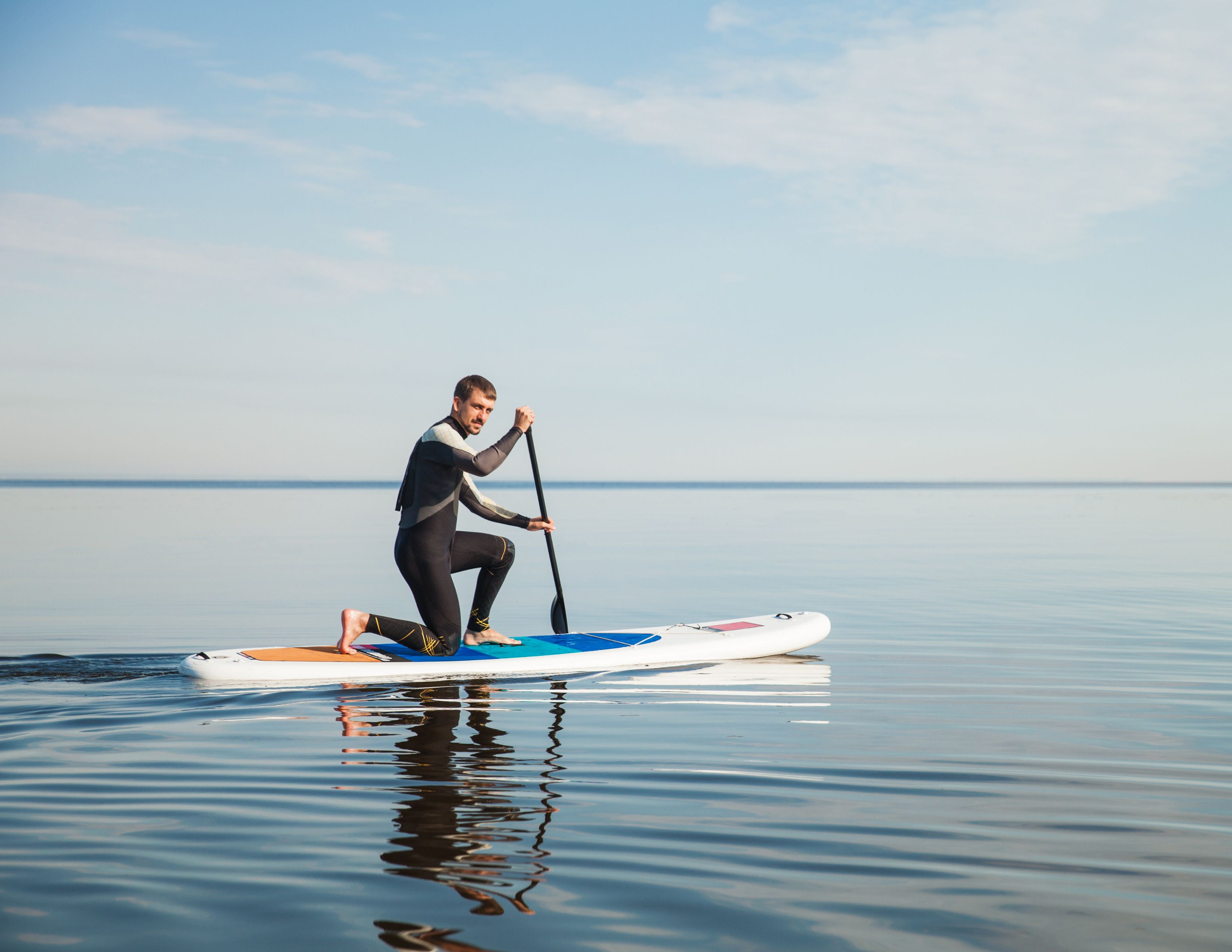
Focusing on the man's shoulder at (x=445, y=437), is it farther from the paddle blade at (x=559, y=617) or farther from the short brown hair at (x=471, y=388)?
the paddle blade at (x=559, y=617)

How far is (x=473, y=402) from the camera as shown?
7586mm

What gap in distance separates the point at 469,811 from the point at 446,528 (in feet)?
12.1

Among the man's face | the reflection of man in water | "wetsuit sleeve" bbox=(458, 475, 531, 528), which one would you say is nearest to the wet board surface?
"wetsuit sleeve" bbox=(458, 475, 531, 528)

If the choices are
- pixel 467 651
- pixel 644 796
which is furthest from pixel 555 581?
pixel 644 796

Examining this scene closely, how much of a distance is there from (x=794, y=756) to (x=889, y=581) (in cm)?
1171

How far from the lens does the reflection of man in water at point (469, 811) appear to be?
3588mm

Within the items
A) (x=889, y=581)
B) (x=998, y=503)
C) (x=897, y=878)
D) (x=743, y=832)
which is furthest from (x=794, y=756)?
(x=998, y=503)

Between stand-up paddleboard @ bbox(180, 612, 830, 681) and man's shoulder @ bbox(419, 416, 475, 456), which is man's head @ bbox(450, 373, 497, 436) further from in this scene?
stand-up paddleboard @ bbox(180, 612, 830, 681)

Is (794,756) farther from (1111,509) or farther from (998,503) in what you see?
(998,503)

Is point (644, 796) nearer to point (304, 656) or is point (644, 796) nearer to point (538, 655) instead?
point (538, 655)

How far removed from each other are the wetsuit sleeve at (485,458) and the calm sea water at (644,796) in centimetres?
166

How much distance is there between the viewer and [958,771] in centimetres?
525

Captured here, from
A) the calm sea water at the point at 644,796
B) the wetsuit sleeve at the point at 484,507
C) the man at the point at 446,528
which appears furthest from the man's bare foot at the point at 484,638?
the wetsuit sleeve at the point at 484,507

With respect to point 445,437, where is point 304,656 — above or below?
below
